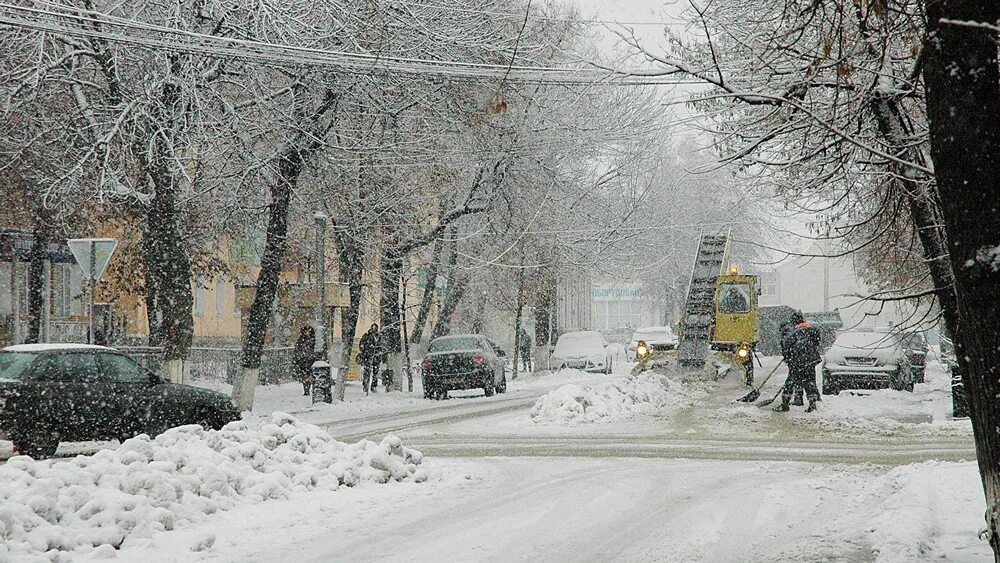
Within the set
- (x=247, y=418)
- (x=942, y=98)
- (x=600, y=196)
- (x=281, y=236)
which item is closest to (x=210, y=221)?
(x=281, y=236)

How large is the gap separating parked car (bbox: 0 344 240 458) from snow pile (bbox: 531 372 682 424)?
668 cm

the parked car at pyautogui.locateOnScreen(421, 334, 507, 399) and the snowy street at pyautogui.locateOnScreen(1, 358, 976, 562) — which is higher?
the parked car at pyautogui.locateOnScreen(421, 334, 507, 399)

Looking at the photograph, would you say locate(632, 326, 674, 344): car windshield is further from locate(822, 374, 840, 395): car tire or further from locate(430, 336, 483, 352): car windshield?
locate(430, 336, 483, 352): car windshield

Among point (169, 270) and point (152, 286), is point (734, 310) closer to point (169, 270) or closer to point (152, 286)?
point (152, 286)

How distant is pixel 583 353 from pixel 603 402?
2237cm

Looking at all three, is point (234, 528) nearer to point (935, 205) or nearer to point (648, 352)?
point (935, 205)

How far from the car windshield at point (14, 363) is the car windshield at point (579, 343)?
31.4m

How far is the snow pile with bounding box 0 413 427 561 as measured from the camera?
25.4 feet

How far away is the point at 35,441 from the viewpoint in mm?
13922

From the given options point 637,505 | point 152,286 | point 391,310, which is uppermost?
point 152,286

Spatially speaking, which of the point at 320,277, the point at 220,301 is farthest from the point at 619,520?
the point at 220,301

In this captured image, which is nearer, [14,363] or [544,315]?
[14,363]

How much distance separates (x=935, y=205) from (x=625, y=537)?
12.3 feet

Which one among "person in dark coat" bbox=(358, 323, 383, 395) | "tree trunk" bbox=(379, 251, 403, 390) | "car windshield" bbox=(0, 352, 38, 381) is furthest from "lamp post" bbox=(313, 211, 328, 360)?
"car windshield" bbox=(0, 352, 38, 381)
